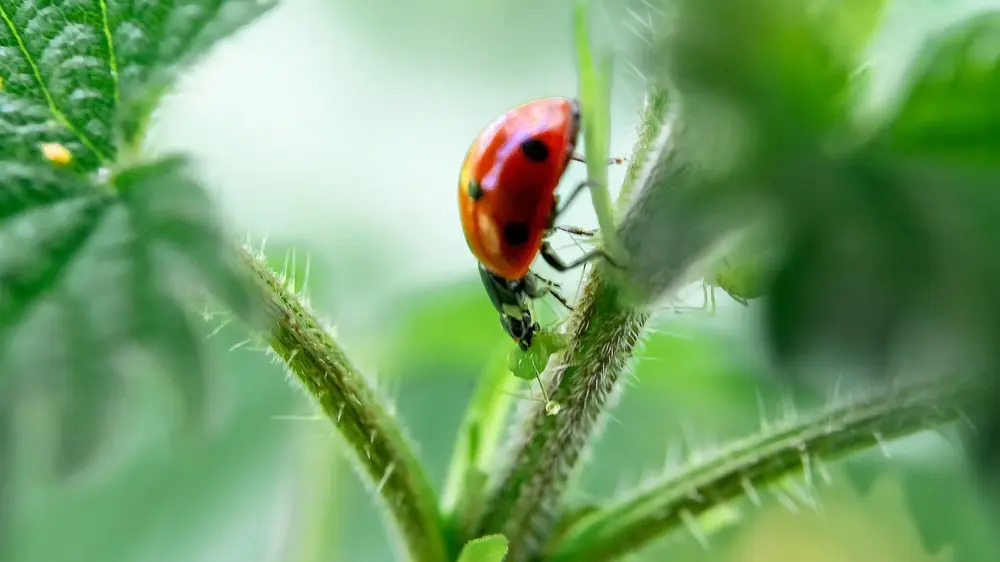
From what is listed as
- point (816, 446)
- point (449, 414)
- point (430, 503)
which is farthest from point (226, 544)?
point (816, 446)

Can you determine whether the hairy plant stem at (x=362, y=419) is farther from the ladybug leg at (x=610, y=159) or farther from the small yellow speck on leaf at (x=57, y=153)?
the ladybug leg at (x=610, y=159)

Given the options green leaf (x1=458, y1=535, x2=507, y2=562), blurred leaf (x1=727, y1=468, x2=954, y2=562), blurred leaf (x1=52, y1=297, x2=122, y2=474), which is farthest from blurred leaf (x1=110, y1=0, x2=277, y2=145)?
blurred leaf (x1=727, y1=468, x2=954, y2=562)

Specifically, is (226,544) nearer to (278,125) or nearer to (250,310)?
(278,125)

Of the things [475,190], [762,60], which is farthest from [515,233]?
[762,60]

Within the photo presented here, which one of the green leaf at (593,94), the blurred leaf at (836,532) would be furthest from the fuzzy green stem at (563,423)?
the blurred leaf at (836,532)

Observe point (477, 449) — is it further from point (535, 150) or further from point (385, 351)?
point (385, 351)
